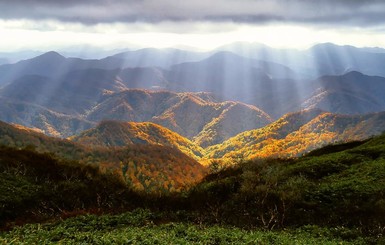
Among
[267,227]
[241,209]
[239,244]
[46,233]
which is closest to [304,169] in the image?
[241,209]

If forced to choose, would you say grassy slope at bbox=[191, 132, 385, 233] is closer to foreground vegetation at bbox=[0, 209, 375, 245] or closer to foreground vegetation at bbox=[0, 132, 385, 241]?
foreground vegetation at bbox=[0, 132, 385, 241]

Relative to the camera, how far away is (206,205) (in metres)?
38.3

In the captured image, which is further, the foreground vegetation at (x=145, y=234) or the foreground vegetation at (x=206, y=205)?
the foreground vegetation at (x=206, y=205)

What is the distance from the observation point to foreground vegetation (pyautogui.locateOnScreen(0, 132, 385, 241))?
81.9 feet

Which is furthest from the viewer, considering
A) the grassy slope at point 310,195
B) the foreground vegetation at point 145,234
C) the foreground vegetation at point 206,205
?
the grassy slope at point 310,195

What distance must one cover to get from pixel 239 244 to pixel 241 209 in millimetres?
13282

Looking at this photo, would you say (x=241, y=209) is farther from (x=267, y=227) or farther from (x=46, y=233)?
(x=46, y=233)

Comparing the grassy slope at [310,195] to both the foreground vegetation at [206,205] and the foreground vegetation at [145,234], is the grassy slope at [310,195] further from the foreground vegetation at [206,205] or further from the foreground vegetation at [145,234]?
the foreground vegetation at [145,234]

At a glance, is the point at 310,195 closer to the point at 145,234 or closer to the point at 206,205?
the point at 206,205

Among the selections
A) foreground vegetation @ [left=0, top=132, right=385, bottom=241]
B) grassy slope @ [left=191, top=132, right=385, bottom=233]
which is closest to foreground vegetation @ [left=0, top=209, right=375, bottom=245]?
foreground vegetation @ [left=0, top=132, right=385, bottom=241]

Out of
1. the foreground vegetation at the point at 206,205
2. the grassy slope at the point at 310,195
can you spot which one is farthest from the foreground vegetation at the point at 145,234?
the grassy slope at the point at 310,195

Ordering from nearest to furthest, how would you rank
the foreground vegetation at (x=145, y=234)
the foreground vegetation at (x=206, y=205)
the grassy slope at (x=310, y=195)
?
the foreground vegetation at (x=145, y=234) → the foreground vegetation at (x=206, y=205) → the grassy slope at (x=310, y=195)

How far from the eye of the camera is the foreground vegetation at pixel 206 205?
25.0 metres

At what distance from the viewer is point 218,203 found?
37531mm
